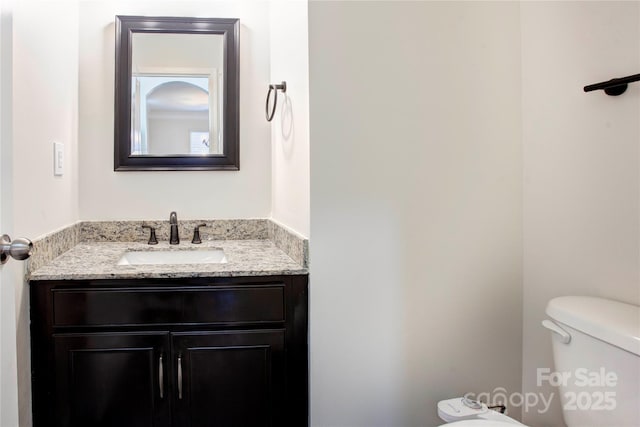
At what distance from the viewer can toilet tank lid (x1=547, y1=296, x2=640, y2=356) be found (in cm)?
95

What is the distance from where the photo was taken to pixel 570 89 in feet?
4.24

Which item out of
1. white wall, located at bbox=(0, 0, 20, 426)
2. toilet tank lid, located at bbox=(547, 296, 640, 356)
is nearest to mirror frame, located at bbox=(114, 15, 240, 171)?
white wall, located at bbox=(0, 0, 20, 426)

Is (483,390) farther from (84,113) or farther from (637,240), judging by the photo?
(84,113)

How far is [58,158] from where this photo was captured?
1731 millimetres

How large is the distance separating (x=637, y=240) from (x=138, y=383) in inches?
58.1

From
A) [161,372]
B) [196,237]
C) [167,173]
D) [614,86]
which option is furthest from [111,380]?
[614,86]

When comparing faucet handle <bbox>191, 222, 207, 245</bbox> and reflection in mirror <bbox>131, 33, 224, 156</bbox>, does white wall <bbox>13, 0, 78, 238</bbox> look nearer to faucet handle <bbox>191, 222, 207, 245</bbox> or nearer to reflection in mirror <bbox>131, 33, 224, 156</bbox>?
reflection in mirror <bbox>131, 33, 224, 156</bbox>

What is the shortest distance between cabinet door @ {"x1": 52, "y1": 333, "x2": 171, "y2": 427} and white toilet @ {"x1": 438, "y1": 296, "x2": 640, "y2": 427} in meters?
0.90

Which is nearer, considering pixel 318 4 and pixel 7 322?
pixel 7 322

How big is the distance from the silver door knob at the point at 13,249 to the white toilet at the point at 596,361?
3.34 feet

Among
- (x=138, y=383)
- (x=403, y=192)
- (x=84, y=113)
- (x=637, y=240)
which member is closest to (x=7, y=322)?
(x=138, y=383)

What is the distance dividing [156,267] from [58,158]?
0.66 meters

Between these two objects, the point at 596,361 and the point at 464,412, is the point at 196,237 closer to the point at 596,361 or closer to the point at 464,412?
the point at 464,412

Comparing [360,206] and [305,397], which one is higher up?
[360,206]
